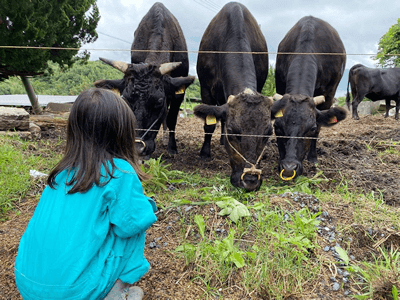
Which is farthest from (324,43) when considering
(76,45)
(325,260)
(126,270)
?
(76,45)

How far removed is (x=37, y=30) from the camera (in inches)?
305

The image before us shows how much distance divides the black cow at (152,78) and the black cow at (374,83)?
32.8ft

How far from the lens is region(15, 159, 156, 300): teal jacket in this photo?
165 cm

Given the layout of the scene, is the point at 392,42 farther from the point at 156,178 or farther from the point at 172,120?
the point at 156,178

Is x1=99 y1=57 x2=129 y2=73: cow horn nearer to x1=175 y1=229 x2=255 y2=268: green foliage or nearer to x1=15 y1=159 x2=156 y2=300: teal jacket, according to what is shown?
x1=175 y1=229 x2=255 y2=268: green foliage

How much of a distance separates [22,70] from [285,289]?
893 cm

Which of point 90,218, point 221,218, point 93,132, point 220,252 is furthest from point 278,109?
point 90,218

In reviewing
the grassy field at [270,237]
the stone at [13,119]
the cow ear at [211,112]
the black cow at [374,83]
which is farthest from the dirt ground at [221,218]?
the black cow at [374,83]

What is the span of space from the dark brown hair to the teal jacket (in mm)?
70

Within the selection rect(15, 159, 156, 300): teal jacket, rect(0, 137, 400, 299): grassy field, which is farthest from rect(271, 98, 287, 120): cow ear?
rect(15, 159, 156, 300): teal jacket

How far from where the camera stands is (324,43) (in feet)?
18.3

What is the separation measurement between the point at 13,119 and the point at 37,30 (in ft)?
9.98

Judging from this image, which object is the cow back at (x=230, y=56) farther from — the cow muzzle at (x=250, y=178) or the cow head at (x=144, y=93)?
the cow muzzle at (x=250, y=178)

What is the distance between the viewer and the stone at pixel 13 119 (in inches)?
229
